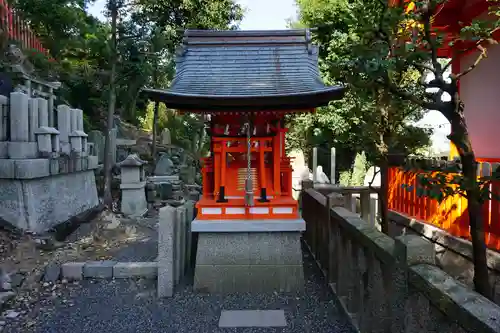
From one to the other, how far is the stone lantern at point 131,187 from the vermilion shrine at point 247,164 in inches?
213

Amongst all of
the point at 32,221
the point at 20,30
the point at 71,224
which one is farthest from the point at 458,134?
the point at 20,30

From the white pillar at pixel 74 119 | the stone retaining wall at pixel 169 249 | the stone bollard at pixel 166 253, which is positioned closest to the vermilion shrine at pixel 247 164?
the stone retaining wall at pixel 169 249

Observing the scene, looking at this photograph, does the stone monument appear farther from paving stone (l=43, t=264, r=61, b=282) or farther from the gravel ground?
the gravel ground

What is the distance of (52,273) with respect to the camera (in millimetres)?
6098

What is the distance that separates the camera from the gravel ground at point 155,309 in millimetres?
4629

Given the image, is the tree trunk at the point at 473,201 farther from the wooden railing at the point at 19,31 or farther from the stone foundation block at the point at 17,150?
the wooden railing at the point at 19,31

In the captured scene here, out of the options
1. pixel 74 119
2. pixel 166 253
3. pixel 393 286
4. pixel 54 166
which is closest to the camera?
pixel 393 286

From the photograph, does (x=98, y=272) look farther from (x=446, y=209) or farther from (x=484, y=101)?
(x=484, y=101)

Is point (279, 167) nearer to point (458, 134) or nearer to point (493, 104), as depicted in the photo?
point (458, 134)

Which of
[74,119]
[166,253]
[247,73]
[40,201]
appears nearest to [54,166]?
[40,201]

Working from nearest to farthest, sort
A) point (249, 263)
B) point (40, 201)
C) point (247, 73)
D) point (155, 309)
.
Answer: point (155, 309), point (249, 263), point (247, 73), point (40, 201)

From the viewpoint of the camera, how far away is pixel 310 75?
6.38m

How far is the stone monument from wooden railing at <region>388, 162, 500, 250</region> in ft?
21.7

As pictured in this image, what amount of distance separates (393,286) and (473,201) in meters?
0.94
